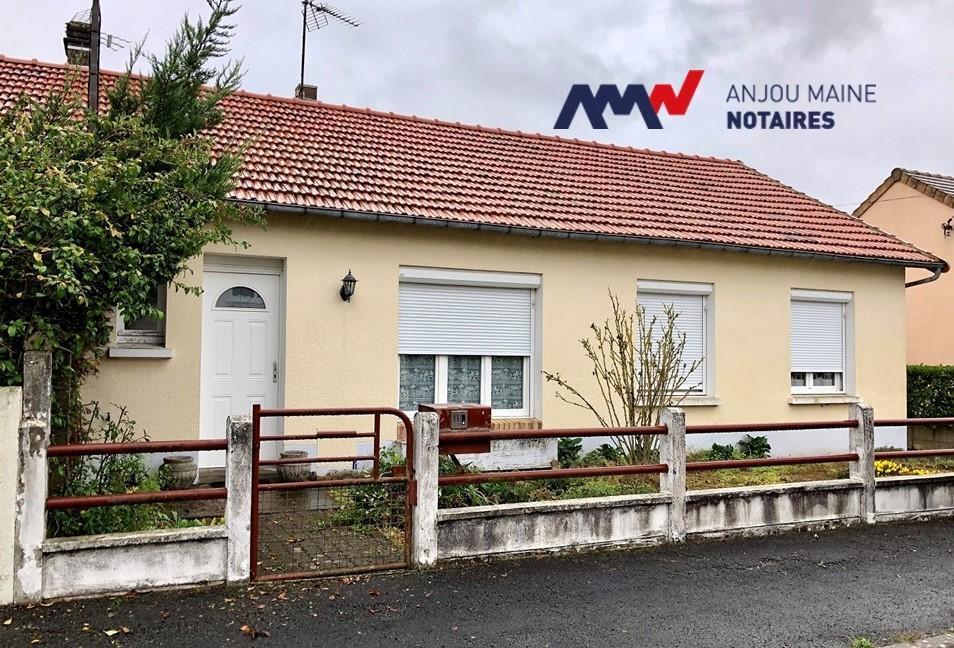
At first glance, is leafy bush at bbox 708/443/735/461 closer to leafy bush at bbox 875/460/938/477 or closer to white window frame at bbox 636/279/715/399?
white window frame at bbox 636/279/715/399

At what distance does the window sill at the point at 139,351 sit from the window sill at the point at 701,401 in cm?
680

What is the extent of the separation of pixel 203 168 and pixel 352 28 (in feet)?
33.9

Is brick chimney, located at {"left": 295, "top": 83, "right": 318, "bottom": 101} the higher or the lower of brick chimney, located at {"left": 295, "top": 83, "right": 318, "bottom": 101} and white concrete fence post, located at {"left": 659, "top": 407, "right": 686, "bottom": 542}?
the higher

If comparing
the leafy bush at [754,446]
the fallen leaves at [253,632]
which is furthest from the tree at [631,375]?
the fallen leaves at [253,632]

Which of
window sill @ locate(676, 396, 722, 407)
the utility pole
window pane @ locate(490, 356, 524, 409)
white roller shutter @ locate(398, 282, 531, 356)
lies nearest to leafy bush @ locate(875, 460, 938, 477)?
window sill @ locate(676, 396, 722, 407)

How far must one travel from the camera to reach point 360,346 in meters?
9.55

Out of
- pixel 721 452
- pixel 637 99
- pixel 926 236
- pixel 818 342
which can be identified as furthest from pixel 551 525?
pixel 926 236

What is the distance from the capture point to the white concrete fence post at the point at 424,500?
19.1 ft

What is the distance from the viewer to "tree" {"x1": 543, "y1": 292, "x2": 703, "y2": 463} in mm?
9141

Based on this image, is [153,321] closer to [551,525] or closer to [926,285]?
[551,525]

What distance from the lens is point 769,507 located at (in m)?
7.19

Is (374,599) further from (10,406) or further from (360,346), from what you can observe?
(360,346)

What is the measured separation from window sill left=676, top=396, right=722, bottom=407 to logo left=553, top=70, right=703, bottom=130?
229 inches

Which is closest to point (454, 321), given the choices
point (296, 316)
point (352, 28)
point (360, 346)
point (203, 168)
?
point (360, 346)
